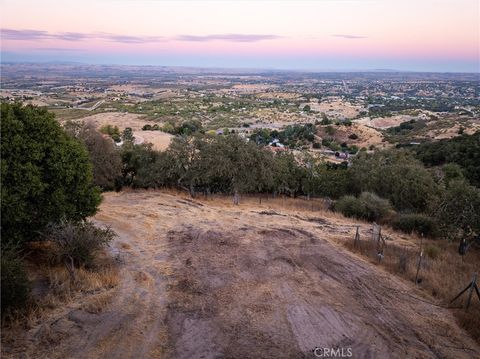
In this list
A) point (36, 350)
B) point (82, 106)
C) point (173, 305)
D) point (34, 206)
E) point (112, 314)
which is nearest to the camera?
point (36, 350)

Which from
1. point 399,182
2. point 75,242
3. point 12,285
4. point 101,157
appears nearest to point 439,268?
point 399,182

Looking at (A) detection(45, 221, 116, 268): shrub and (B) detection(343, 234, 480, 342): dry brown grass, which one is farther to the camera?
(A) detection(45, 221, 116, 268): shrub

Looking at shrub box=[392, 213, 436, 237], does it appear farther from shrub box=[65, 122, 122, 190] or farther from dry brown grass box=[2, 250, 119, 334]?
shrub box=[65, 122, 122, 190]

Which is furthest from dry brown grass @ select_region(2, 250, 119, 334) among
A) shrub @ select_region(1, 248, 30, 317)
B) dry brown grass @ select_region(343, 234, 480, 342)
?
dry brown grass @ select_region(343, 234, 480, 342)

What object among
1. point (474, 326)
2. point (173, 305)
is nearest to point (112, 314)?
point (173, 305)

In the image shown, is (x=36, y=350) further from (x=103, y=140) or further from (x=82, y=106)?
(x=82, y=106)

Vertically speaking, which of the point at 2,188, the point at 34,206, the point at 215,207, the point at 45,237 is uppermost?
the point at 2,188

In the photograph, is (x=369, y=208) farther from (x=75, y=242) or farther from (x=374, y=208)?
(x=75, y=242)
